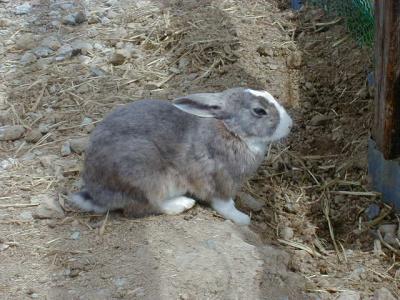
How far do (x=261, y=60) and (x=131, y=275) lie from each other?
2.79m

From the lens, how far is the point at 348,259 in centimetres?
422

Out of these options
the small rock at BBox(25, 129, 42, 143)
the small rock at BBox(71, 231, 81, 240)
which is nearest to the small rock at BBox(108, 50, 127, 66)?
the small rock at BBox(25, 129, 42, 143)

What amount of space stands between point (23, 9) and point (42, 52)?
3.35 ft

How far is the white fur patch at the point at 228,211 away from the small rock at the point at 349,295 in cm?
78

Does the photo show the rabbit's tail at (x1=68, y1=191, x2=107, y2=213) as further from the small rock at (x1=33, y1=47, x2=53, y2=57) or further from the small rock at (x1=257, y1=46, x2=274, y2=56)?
the small rock at (x1=257, y1=46, x2=274, y2=56)

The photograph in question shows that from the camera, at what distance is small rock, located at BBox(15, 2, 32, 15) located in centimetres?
680

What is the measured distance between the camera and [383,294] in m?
3.77

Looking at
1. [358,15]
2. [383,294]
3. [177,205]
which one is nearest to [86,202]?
[177,205]

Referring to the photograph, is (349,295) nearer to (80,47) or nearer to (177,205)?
(177,205)

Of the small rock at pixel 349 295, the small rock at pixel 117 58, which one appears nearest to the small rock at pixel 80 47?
the small rock at pixel 117 58

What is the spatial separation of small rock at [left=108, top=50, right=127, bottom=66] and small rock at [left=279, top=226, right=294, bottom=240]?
2.22m

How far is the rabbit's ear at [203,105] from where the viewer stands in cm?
418

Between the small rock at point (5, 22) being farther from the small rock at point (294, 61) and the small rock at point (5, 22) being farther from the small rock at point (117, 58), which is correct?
the small rock at point (294, 61)

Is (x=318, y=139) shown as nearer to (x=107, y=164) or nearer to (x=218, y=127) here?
(x=218, y=127)
